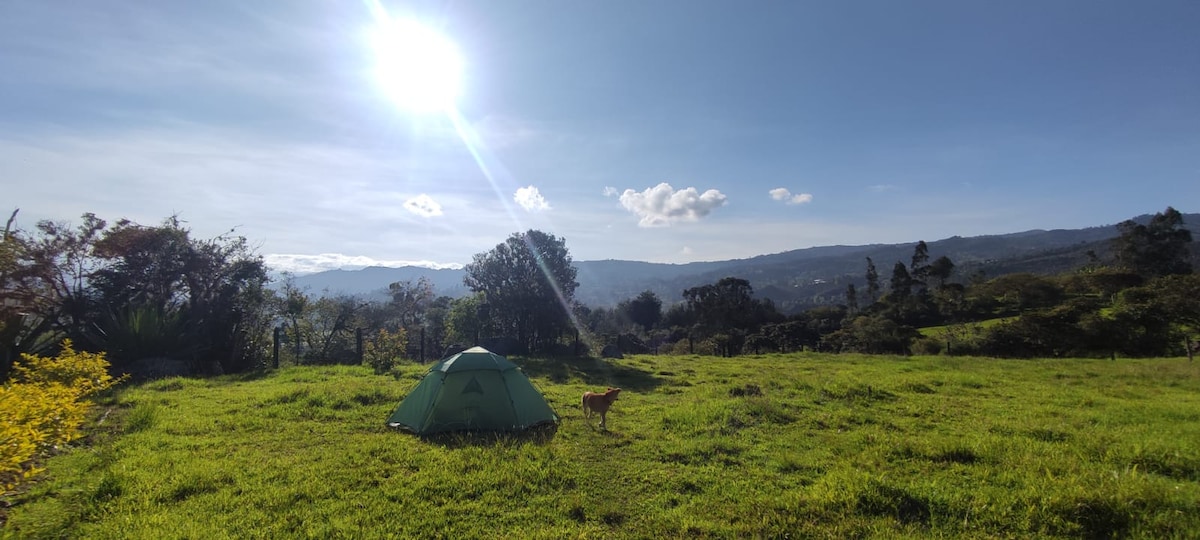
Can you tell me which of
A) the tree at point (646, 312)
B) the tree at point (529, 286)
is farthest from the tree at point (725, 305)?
the tree at point (529, 286)

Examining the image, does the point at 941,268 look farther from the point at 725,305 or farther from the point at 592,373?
the point at 592,373

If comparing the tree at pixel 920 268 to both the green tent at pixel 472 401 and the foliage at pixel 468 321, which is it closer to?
the foliage at pixel 468 321

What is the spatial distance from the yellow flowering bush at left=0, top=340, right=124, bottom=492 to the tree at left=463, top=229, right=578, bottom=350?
18465mm

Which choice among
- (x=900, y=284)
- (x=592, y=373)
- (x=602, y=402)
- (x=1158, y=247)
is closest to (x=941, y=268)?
(x=900, y=284)

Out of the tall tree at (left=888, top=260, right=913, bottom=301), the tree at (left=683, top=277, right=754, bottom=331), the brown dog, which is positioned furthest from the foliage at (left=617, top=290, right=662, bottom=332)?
the brown dog

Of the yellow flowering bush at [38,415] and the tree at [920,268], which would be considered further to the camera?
the tree at [920,268]

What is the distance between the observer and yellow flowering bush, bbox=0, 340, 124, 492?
17.0 ft

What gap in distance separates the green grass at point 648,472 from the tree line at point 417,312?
7546 mm

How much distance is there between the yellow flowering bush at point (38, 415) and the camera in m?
5.18

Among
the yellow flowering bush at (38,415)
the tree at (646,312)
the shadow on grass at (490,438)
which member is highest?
the yellow flowering bush at (38,415)

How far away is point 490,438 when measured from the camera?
8.84 m

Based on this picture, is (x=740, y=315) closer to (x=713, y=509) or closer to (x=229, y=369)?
(x=229, y=369)

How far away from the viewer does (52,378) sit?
31.6 feet

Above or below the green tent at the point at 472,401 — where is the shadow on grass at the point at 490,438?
below
